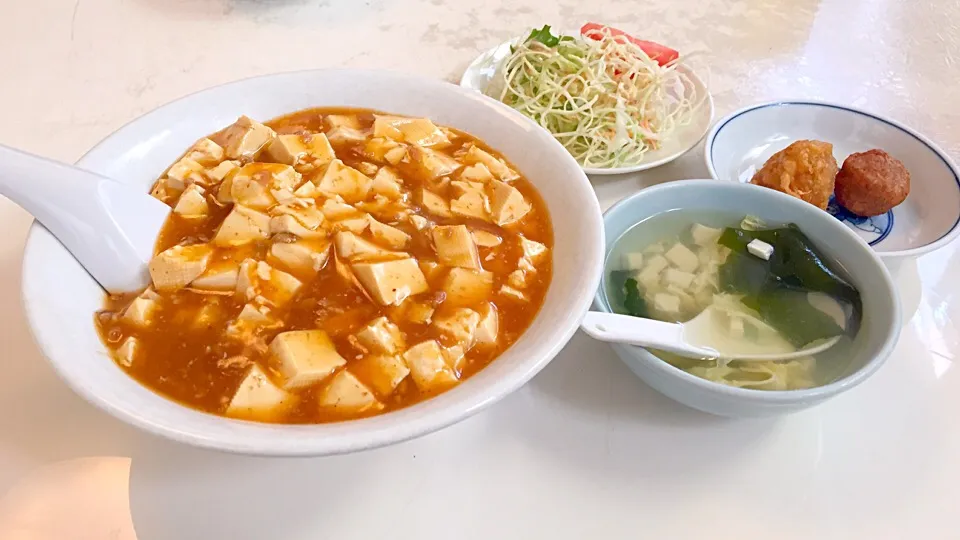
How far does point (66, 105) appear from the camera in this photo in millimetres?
2242

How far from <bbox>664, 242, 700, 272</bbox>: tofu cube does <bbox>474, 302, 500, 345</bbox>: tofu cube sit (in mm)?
613

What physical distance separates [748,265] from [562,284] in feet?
2.06

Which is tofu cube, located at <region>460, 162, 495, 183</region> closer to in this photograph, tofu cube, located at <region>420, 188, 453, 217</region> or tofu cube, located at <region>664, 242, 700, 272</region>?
tofu cube, located at <region>420, 188, 453, 217</region>

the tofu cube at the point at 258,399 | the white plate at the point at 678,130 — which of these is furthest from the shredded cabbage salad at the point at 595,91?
the tofu cube at the point at 258,399

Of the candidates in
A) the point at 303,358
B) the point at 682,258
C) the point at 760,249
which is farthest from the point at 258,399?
the point at 760,249

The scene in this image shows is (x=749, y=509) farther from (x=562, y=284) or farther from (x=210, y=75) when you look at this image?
(x=210, y=75)

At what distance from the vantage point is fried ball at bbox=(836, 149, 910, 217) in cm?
196

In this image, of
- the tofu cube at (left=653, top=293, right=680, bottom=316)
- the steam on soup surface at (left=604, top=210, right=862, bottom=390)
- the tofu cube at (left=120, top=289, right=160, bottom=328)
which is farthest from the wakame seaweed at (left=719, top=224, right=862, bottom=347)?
the tofu cube at (left=120, top=289, right=160, bottom=328)

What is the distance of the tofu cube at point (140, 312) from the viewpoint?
1.23 metres

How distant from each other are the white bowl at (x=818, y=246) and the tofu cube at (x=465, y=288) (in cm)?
27

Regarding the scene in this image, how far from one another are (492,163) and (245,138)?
59cm

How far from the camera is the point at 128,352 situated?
→ 1.18 meters

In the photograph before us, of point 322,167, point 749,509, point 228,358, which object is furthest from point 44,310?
point 749,509

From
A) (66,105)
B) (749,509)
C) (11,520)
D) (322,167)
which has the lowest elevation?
(749,509)
